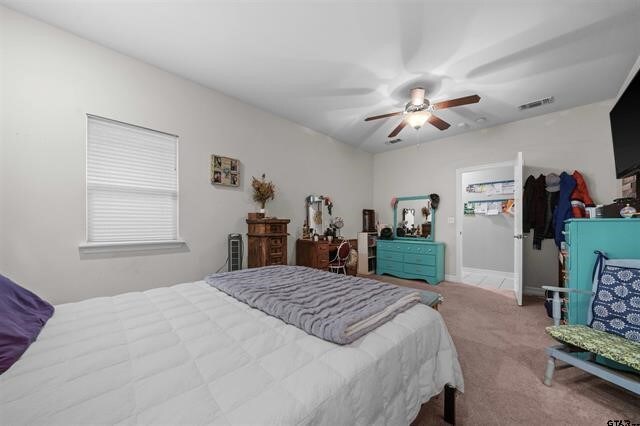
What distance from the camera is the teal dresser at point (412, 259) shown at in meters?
4.24

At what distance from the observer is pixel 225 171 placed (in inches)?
119

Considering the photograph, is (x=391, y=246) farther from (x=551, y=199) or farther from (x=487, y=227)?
(x=551, y=199)

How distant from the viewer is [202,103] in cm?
285

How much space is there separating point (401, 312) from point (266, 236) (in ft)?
6.87

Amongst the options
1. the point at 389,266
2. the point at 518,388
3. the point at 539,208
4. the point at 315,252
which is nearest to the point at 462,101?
the point at 539,208

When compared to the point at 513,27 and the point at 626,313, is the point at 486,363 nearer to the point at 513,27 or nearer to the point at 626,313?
the point at 626,313

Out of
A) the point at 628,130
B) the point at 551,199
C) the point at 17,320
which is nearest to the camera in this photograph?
the point at 17,320

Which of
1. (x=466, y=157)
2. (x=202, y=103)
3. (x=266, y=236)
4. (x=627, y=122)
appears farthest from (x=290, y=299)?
(x=466, y=157)

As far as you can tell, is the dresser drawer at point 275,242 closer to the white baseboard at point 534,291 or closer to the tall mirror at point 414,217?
the tall mirror at point 414,217

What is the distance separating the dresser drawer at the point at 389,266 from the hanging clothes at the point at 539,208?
83.7 inches

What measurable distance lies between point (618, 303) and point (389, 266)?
10.5ft

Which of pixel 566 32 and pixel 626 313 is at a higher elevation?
pixel 566 32

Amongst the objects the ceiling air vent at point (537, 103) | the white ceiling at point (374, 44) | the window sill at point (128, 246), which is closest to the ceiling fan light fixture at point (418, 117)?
the white ceiling at point (374, 44)

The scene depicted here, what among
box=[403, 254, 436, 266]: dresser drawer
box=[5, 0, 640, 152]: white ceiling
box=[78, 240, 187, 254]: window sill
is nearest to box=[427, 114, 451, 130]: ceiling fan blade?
box=[5, 0, 640, 152]: white ceiling
